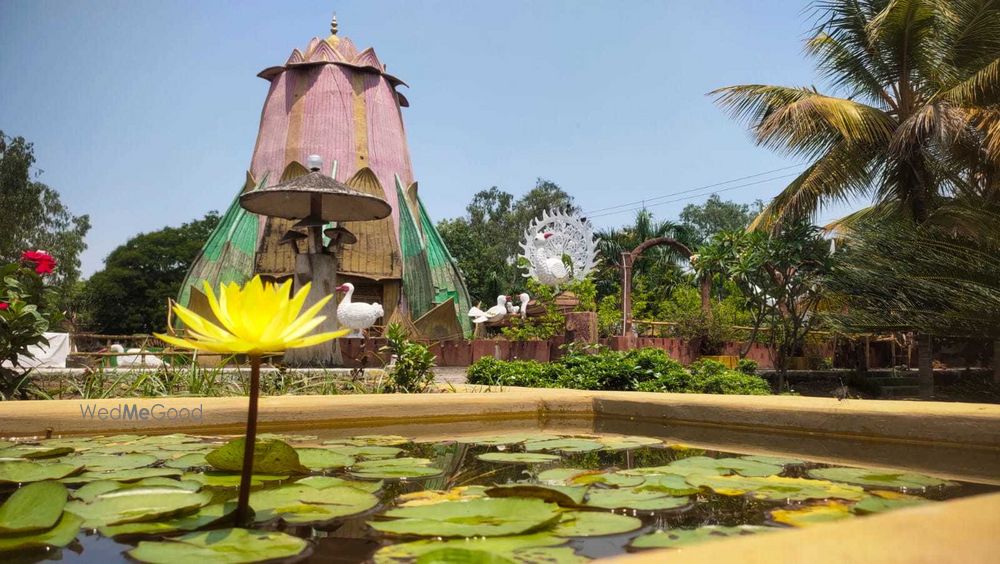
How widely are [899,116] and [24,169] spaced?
23.5 m

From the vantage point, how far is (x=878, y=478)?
7.86 ft

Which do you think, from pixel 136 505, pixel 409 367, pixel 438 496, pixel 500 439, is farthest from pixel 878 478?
pixel 409 367

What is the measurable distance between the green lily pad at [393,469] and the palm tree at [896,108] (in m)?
9.11

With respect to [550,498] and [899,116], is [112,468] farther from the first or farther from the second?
[899,116]

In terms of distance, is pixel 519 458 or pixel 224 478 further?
pixel 519 458

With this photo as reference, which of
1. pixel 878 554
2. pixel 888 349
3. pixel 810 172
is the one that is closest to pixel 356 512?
pixel 878 554

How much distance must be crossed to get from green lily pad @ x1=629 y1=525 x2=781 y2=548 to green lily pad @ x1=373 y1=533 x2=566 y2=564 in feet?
0.62

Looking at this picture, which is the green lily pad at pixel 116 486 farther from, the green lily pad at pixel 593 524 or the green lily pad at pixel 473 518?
the green lily pad at pixel 593 524

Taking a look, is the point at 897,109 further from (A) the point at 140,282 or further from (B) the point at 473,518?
(A) the point at 140,282

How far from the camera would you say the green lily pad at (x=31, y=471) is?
2135 mm

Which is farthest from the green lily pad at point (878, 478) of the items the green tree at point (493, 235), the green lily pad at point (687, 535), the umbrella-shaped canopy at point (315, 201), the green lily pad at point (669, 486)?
the green tree at point (493, 235)

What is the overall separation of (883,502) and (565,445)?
4.52 ft

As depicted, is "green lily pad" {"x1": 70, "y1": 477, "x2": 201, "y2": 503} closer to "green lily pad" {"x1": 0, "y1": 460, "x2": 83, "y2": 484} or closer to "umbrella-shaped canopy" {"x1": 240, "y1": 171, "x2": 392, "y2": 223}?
"green lily pad" {"x1": 0, "y1": 460, "x2": 83, "y2": 484}

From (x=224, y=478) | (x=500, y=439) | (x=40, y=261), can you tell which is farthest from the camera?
(x=40, y=261)
